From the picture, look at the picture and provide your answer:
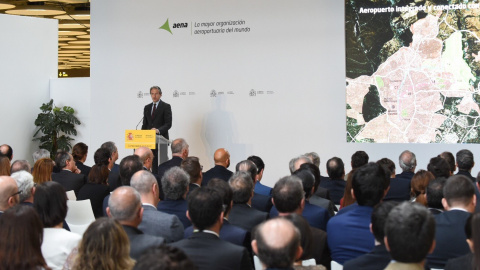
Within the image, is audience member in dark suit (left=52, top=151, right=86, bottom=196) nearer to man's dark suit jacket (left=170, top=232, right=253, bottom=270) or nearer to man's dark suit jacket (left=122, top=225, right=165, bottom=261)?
man's dark suit jacket (left=122, top=225, right=165, bottom=261)

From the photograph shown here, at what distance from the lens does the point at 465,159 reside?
7.26 meters

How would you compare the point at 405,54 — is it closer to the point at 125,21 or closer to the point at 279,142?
the point at 279,142

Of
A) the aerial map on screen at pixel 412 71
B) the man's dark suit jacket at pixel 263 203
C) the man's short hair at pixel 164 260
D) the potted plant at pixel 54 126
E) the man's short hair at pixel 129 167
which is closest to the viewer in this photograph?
the man's short hair at pixel 164 260

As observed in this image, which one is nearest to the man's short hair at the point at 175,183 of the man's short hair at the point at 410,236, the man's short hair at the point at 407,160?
the man's short hair at the point at 410,236

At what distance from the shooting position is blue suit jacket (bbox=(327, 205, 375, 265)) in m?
4.15

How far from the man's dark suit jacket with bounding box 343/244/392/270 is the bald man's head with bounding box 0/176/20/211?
239 cm

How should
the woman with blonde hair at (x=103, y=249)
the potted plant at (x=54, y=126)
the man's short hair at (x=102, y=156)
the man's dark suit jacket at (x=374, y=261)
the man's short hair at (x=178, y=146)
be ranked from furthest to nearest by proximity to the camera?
the potted plant at (x=54, y=126)
the man's short hair at (x=178, y=146)
the man's short hair at (x=102, y=156)
the man's dark suit jacket at (x=374, y=261)
the woman with blonde hair at (x=103, y=249)

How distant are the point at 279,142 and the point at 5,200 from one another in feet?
25.4

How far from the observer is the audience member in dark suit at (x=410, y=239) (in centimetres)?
275

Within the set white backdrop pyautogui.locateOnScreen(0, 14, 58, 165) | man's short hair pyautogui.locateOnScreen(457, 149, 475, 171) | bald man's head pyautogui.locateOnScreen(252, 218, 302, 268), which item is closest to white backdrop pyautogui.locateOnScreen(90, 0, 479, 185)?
white backdrop pyautogui.locateOnScreen(0, 14, 58, 165)

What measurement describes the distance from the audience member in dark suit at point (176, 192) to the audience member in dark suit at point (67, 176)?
2150mm

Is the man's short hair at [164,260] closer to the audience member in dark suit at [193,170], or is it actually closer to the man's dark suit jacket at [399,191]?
the audience member in dark suit at [193,170]

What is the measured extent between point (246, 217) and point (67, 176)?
3.01 metres

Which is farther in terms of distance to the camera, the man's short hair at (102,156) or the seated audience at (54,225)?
the man's short hair at (102,156)
